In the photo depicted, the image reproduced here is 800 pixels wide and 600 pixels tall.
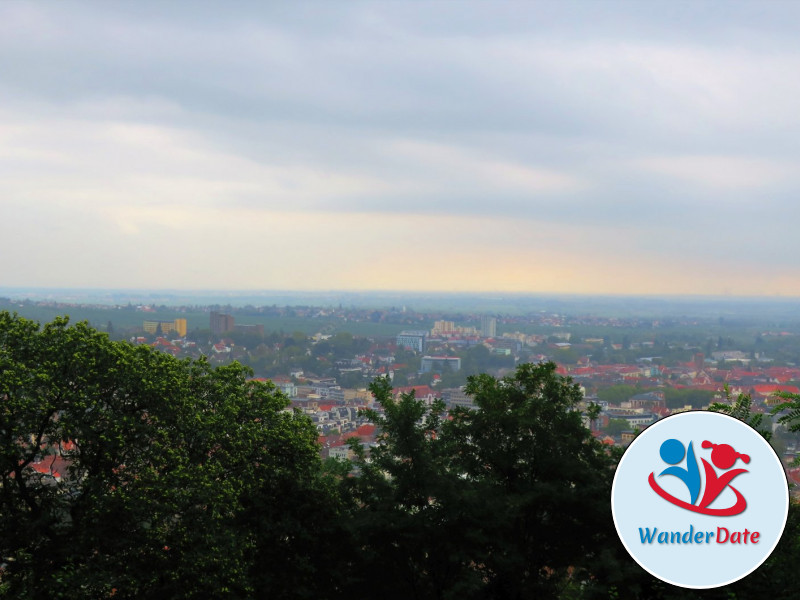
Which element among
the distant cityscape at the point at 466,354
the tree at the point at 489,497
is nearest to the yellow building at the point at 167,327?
the distant cityscape at the point at 466,354

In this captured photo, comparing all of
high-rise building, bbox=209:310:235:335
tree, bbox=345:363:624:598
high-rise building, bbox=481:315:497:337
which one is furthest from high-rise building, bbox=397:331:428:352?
tree, bbox=345:363:624:598

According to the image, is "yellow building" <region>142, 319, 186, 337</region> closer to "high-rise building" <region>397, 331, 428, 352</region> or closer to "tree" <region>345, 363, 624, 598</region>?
"high-rise building" <region>397, 331, 428, 352</region>

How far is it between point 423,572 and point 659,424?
5.02 metres

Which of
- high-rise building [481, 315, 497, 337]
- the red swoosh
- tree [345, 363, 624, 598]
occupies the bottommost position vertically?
high-rise building [481, 315, 497, 337]

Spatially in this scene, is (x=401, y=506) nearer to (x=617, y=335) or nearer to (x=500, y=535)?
(x=500, y=535)

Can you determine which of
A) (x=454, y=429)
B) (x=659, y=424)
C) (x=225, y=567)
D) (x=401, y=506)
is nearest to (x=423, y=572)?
(x=401, y=506)

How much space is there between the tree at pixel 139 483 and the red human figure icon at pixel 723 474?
518 cm

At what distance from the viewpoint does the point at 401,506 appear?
33.3 feet

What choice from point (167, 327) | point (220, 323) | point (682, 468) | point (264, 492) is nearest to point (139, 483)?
point (264, 492)

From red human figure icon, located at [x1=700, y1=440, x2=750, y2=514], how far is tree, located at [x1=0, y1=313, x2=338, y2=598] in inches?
204

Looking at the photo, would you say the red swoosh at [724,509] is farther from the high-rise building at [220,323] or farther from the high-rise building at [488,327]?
the high-rise building at [488,327]

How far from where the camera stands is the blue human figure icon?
5.90m

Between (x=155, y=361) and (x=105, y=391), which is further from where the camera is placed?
(x=155, y=361)

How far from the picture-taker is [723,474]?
589 centimetres
